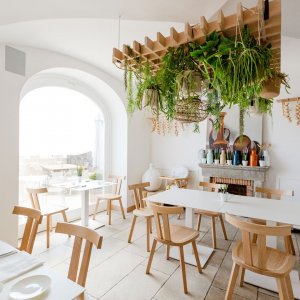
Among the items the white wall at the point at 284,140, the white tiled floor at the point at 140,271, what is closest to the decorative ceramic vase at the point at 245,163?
the white wall at the point at 284,140

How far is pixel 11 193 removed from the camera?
2.61 meters

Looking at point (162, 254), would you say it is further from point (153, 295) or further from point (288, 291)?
point (288, 291)

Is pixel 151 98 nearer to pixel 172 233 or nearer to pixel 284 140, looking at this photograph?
pixel 172 233

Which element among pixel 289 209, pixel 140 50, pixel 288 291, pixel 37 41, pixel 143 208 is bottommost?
pixel 288 291

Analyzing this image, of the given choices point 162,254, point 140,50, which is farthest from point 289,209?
point 140,50

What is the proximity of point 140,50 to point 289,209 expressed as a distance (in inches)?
83.4

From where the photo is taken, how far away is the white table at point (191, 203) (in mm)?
2348

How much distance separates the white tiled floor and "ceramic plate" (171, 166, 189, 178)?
1584 millimetres

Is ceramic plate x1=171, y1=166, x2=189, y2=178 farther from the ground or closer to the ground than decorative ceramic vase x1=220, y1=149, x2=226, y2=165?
closer to the ground

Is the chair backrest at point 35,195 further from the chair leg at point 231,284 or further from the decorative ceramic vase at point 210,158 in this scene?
the decorative ceramic vase at point 210,158

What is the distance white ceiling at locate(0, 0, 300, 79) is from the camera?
6.20ft

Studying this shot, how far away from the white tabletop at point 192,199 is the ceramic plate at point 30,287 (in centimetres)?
157

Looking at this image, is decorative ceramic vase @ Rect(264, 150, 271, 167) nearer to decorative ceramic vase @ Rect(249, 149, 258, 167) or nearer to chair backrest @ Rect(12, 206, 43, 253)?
decorative ceramic vase @ Rect(249, 149, 258, 167)

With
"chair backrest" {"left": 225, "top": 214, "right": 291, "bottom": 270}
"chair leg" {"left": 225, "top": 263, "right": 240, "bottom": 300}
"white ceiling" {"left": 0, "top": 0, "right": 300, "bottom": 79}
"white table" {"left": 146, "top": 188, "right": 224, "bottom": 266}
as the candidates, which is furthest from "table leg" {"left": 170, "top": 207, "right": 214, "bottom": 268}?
"white ceiling" {"left": 0, "top": 0, "right": 300, "bottom": 79}
